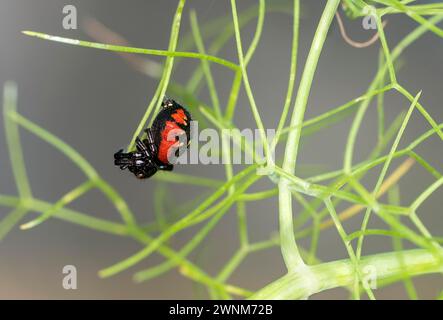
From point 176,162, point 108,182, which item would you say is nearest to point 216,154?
point 176,162

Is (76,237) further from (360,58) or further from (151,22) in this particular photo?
(360,58)

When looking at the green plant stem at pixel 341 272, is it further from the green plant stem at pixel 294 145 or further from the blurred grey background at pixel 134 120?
the blurred grey background at pixel 134 120

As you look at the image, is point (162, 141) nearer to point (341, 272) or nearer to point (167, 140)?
point (167, 140)

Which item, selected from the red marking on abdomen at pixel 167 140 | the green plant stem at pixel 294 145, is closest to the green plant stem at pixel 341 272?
the green plant stem at pixel 294 145

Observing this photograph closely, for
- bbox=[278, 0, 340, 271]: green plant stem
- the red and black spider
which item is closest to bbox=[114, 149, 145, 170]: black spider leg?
the red and black spider

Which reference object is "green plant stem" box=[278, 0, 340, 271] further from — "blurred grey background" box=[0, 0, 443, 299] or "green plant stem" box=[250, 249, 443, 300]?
Result: "blurred grey background" box=[0, 0, 443, 299]

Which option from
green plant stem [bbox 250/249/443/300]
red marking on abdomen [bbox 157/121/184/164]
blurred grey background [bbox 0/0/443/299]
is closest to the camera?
green plant stem [bbox 250/249/443/300]

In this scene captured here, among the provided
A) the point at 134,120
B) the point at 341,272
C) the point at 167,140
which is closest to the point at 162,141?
the point at 167,140
